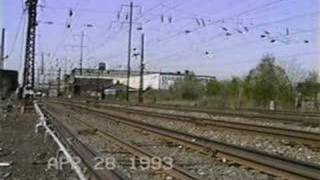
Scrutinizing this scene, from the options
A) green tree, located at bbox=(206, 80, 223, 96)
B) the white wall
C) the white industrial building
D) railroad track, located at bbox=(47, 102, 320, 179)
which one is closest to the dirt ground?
railroad track, located at bbox=(47, 102, 320, 179)

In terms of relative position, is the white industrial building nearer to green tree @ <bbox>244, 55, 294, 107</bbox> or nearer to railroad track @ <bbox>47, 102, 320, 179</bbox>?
green tree @ <bbox>244, 55, 294, 107</bbox>

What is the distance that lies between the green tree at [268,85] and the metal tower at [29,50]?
89.8 feet

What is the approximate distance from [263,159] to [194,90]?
90804 millimetres

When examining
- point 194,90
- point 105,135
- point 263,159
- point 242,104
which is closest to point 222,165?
point 263,159

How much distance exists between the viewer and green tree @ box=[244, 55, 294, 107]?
6612 centimetres

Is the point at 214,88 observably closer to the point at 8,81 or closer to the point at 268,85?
the point at 268,85

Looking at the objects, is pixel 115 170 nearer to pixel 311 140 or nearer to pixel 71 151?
pixel 71 151

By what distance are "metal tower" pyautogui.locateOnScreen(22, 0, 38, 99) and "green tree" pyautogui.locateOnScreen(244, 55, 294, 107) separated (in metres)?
27.4

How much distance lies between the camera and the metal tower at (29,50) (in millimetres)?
47750

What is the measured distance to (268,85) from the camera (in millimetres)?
67625

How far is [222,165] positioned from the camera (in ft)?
42.4

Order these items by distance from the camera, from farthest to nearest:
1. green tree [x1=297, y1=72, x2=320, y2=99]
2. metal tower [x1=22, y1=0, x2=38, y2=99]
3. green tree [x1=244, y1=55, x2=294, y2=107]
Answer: green tree [x1=297, y1=72, x2=320, y2=99] → green tree [x1=244, y1=55, x2=294, y2=107] → metal tower [x1=22, y1=0, x2=38, y2=99]

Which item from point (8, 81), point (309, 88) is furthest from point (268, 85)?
point (8, 81)

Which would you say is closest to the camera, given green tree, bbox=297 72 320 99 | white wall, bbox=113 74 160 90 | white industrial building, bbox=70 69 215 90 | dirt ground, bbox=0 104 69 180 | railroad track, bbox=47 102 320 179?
railroad track, bbox=47 102 320 179
